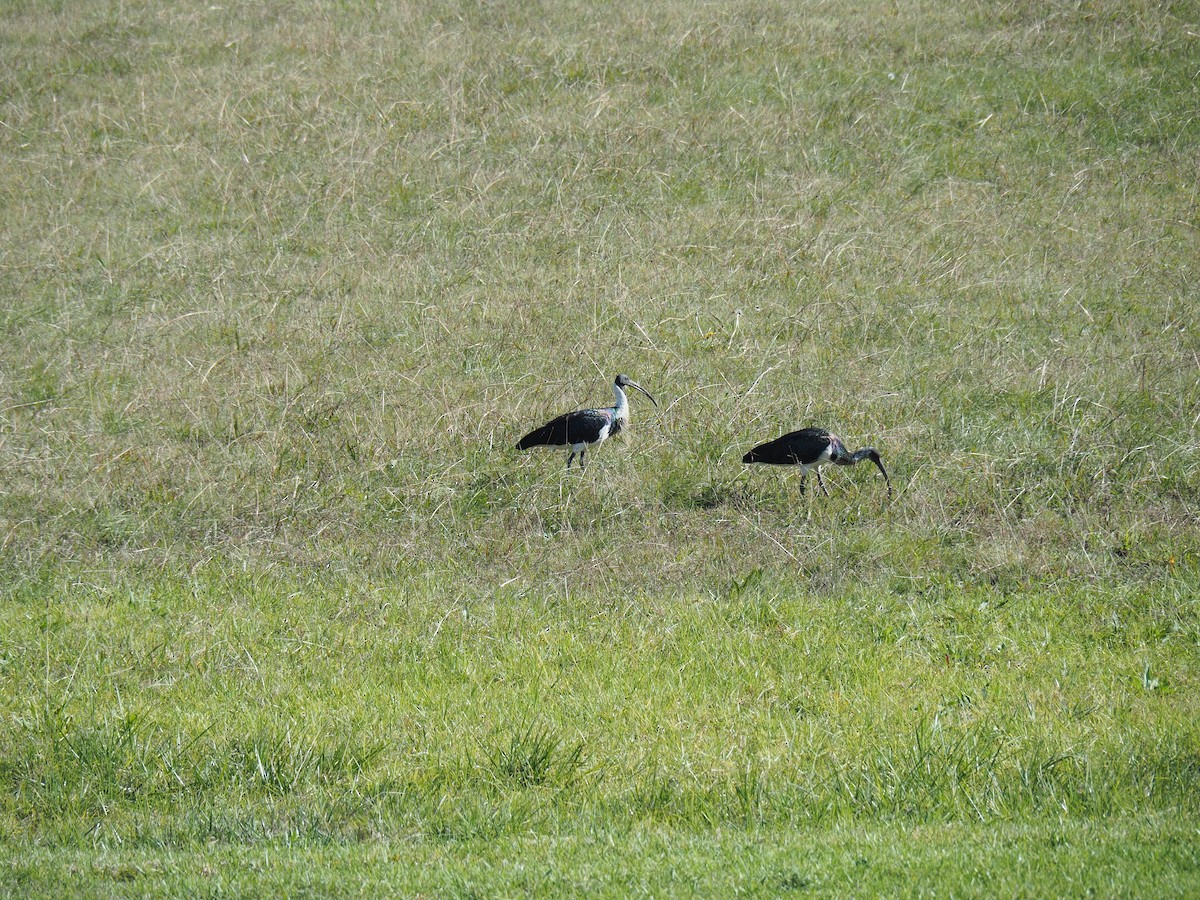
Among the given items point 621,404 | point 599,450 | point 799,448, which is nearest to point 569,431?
point 599,450

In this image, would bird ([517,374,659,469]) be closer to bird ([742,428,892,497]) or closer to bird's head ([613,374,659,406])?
bird's head ([613,374,659,406])

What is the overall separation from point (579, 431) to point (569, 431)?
10cm

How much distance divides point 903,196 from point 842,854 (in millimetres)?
14385

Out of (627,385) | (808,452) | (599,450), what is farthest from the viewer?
(627,385)

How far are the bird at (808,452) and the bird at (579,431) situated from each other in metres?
1.49

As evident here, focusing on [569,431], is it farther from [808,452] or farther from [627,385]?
[808,452]

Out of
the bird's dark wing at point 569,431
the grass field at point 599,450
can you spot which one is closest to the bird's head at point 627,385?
the grass field at point 599,450

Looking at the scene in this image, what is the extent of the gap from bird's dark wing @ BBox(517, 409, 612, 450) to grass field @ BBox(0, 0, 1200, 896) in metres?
0.35

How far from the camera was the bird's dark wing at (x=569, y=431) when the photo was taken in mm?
11367

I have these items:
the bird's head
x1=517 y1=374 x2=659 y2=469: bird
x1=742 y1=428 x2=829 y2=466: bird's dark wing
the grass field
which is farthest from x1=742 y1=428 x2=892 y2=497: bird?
the bird's head

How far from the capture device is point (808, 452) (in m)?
10.5

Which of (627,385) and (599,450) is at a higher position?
(627,385)

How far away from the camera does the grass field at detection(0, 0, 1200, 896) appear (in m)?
6.09

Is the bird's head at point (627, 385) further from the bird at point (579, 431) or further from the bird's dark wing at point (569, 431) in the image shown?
the bird's dark wing at point (569, 431)
